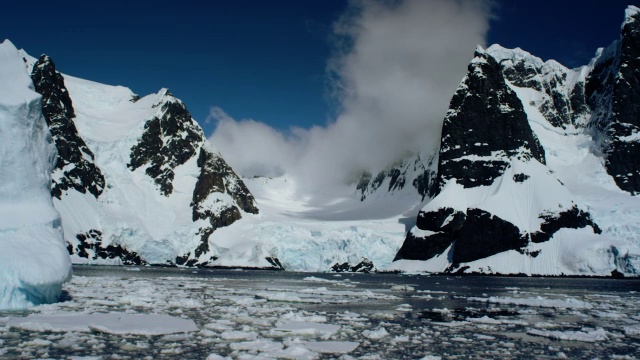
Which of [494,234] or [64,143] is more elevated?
[64,143]

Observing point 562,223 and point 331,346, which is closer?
point 331,346

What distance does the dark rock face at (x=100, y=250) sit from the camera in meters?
159

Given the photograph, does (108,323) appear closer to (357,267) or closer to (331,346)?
(331,346)

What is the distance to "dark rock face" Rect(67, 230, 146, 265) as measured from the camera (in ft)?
522

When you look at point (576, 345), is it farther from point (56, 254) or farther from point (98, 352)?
point (56, 254)

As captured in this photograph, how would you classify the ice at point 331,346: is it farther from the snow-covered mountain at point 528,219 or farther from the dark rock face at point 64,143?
the dark rock face at point 64,143

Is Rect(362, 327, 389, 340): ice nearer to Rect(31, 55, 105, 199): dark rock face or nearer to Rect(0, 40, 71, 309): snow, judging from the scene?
Rect(0, 40, 71, 309): snow

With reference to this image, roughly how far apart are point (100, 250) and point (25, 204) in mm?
139524

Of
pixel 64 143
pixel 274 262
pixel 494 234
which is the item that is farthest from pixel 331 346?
pixel 64 143

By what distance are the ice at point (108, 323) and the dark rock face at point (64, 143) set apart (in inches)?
6129

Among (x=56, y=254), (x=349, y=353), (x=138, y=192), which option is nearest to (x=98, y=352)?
(x=349, y=353)

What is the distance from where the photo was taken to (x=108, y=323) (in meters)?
23.6

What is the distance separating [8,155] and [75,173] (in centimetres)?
15182

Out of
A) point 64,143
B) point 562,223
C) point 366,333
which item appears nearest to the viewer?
point 366,333
